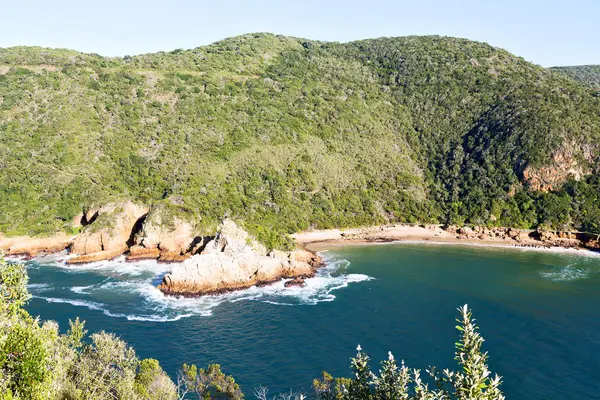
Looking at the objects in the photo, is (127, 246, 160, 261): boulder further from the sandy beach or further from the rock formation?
the sandy beach

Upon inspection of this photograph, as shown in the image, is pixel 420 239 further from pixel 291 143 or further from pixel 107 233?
pixel 107 233

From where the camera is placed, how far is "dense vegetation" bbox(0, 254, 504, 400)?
1530 cm

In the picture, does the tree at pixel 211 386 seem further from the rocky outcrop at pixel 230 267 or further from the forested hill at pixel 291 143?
the forested hill at pixel 291 143

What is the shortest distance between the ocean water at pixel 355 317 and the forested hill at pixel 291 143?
64.2 feet

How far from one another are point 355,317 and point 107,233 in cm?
5694

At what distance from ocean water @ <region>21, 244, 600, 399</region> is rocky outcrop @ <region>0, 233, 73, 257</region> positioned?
696cm

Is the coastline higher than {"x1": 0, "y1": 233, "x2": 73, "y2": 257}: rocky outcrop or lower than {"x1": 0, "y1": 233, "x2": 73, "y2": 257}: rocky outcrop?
lower

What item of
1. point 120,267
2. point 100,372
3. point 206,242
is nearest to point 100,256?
point 120,267

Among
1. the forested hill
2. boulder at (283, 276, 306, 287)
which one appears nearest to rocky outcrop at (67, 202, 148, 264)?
the forested hill

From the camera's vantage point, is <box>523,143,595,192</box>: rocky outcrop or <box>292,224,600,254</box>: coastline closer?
<box>292,224,600,254</box>: coastline

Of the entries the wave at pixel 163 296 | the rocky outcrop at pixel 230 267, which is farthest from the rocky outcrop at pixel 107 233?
the rocky outcrop at pixel 230 267

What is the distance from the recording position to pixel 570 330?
171ft

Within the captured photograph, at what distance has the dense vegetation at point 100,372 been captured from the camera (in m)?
15.3

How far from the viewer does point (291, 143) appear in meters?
123
